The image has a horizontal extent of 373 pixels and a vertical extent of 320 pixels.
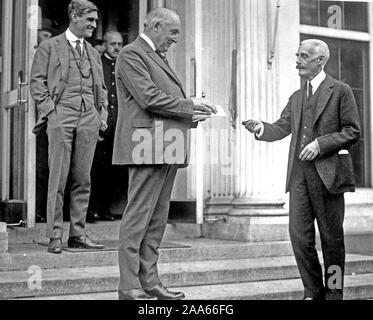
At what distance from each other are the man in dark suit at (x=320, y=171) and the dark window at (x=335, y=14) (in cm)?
229

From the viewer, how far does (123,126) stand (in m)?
3.28

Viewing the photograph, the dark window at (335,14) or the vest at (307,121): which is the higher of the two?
the dark window at (335,14)

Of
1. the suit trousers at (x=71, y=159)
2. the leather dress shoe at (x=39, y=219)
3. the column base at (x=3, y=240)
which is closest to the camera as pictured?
the column base at (x=3, y=240)

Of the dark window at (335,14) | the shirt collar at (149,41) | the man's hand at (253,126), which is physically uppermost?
the dark window at (335,14)

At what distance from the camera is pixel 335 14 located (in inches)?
248

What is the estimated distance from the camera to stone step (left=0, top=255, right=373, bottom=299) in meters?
3.58

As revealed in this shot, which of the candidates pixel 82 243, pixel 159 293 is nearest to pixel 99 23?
pixel 82 243

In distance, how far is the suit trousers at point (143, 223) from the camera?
3.20 meters

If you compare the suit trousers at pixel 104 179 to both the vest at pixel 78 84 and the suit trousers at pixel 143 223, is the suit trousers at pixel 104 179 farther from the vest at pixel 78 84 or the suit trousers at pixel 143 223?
the suit trousers at pixel 143 223

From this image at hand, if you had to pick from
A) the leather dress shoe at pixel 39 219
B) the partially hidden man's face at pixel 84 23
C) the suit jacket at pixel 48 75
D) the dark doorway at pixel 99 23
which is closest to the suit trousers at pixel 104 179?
the dark doorway at pixel 99 23

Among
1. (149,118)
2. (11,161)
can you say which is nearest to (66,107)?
(11,161)

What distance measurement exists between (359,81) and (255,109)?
1475mm
